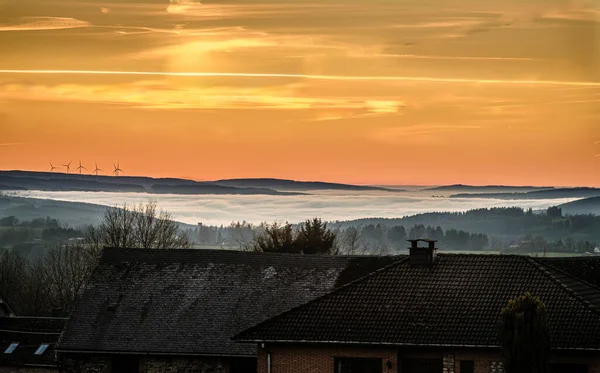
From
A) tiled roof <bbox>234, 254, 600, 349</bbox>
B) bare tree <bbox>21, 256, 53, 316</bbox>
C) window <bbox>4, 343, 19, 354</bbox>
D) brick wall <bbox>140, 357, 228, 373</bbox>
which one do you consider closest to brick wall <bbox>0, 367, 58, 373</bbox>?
window <bbox>4, 343, 19, 354</bbox>

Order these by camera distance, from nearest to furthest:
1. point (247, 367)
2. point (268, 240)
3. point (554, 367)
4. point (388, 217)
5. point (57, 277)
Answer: point (554, 367) → point (247, 367) → point (268, 240) → point (57, 277) → point (388, 217)

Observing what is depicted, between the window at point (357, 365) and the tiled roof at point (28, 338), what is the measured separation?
20566 mm

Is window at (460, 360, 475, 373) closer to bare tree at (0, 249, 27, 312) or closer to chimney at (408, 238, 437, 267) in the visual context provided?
chimney at (408, 238, 437, 267)

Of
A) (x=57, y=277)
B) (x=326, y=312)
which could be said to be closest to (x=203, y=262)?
(x=326, y=312)

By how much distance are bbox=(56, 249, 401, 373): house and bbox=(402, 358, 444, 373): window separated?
9813mm

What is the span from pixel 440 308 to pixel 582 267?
514 inches

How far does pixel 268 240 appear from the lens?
9219 centimetres

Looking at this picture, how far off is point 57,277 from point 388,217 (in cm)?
9193

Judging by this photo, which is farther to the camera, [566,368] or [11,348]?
[11,348]

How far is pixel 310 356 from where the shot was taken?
47844mm

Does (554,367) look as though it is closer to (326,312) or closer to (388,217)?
(326,312)

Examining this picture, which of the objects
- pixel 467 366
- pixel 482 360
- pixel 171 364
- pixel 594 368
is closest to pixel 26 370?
pixel 171 364

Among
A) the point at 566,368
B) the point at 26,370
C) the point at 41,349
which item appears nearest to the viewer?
the point at 566,368

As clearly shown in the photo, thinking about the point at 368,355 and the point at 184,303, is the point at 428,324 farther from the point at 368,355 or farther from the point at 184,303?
the point at 184,303
